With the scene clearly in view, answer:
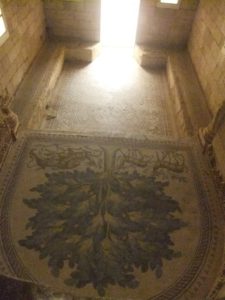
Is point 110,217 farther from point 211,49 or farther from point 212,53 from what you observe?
point 211,49

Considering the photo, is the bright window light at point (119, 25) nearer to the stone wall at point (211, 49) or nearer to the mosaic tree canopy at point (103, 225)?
the stone wall at point (211, 49)

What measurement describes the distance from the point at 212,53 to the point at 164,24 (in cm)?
179

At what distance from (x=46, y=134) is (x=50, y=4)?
3.61 metres

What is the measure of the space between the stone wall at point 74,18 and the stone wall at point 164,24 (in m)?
0.99

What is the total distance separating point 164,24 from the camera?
548 centimetres

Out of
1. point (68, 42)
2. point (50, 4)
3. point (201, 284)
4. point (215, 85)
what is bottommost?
point (201, 284)

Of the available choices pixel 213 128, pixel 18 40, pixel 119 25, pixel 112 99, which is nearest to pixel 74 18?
→ pixel 119 25

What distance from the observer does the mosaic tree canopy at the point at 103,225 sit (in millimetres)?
2051

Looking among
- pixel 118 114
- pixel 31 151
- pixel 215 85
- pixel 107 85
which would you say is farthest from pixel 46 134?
pixel 215 85

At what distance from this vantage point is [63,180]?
2.69 m

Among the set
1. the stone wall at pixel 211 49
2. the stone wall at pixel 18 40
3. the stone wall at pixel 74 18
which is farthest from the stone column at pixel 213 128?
the stone wall at pixel 74 18

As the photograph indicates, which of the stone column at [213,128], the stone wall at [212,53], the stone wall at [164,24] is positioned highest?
the stone wall at [164,24]

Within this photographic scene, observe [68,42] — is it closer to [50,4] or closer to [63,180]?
[50,4]

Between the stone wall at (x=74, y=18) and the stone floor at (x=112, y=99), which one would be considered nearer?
the stone floor at (x=112, y=99)
